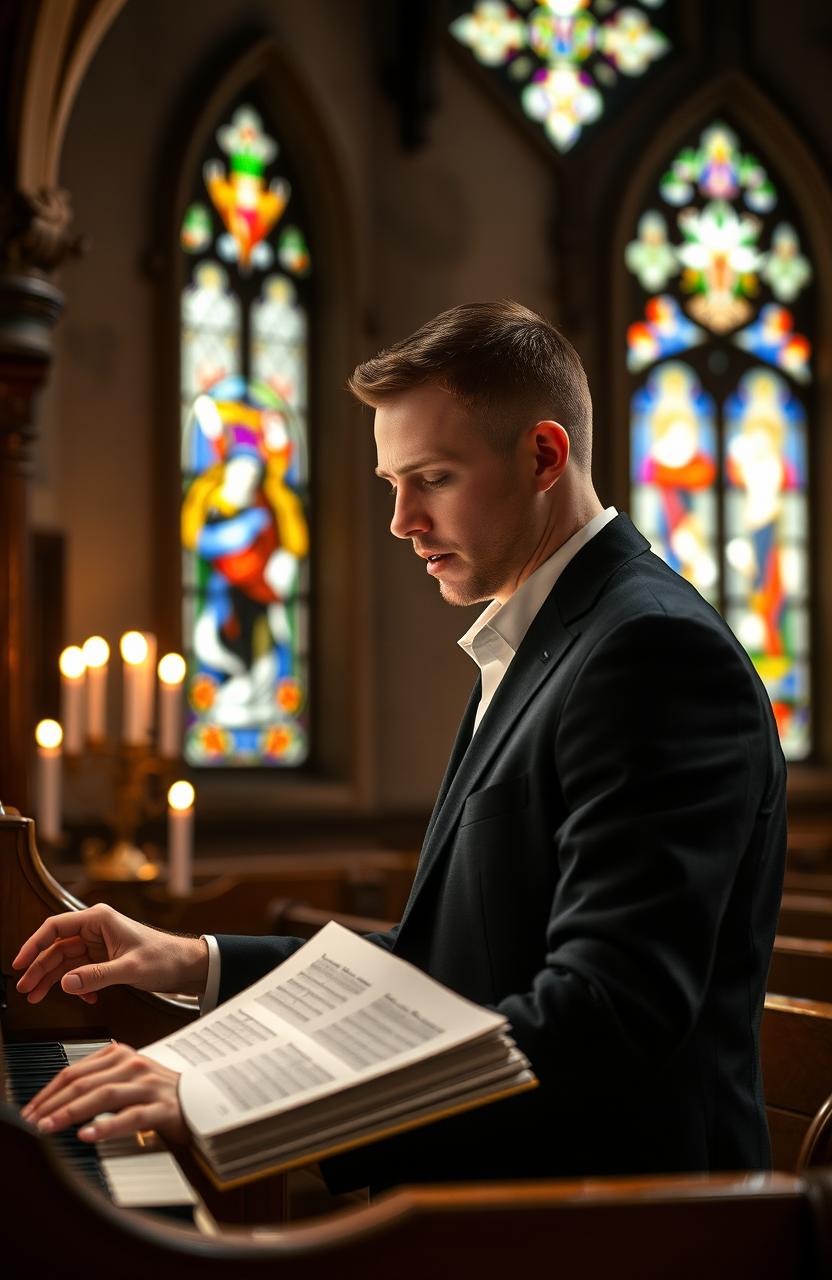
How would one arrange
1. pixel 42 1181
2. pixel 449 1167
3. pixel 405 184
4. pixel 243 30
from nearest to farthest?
pixel 42 1181, pixel 449 1167, pixel 243 30, pixel 405 184

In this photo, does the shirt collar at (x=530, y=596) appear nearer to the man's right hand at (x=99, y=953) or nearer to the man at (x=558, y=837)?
the man at (x=558, y=837)

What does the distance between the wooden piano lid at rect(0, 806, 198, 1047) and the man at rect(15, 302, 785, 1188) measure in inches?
6.5

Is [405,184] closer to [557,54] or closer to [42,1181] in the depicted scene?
[557,54]

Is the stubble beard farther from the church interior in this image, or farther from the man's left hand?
the church interior

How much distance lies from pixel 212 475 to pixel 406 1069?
6220 mm

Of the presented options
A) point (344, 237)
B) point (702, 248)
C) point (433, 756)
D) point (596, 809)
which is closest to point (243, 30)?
point (344, 237)

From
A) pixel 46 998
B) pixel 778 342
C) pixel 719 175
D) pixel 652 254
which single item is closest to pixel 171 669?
pixel 46 998

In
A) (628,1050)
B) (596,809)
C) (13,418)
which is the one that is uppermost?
Answer: (13,418)

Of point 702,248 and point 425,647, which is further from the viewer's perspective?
point 702,248

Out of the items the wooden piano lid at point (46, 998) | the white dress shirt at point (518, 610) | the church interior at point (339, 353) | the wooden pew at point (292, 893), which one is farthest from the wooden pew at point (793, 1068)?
the wooden pew at point (292, 893)

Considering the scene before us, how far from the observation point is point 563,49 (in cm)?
834

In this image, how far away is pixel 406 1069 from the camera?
1220mm

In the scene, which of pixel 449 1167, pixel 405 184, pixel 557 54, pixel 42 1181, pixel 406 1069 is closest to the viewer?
pixel 42 1181

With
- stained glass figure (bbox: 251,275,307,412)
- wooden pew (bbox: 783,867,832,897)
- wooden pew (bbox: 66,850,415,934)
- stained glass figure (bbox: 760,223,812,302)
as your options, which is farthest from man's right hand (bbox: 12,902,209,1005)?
stained glass figure (bbox: 760,223,812,302)
